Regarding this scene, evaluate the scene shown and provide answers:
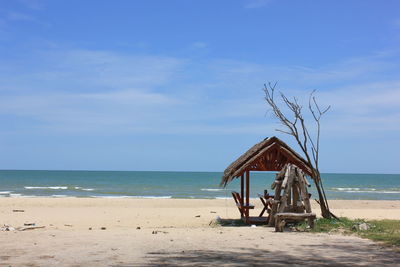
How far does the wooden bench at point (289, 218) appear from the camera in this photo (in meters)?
14.3

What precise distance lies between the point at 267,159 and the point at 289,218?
277cm

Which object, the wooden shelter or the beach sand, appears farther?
the wooden shelter

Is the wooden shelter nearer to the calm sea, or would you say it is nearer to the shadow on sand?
the shadow on sand

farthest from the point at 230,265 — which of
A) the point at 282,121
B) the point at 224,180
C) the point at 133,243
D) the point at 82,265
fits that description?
the point at 282,121

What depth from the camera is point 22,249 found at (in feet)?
34.2

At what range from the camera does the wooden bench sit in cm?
1425

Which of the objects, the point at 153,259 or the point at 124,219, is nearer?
the point at 153,259

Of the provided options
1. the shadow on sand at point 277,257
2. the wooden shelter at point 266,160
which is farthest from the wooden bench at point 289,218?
the shadow on sand at point 277,257

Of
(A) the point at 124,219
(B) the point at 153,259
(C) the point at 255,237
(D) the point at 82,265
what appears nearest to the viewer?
(D) the point at 82,265

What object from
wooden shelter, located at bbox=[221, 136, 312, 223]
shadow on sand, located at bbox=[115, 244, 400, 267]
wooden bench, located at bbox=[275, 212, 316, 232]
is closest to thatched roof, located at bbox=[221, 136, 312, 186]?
wooden shelter, located at bbox=[221, 136, 312, 223]

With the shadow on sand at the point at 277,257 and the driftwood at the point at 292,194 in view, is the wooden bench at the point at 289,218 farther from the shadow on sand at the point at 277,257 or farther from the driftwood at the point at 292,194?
→ the shadow on sand at the point at 277,257

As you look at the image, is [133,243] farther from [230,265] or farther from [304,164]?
[304,164]

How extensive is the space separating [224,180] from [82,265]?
8601mm

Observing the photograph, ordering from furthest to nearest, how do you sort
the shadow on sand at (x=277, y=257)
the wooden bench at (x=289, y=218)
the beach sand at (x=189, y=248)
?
the wooden bench at (x=289, y=218), the beach sand at (x=189, y=248), the shadow on sand at (x=277, y=257)
